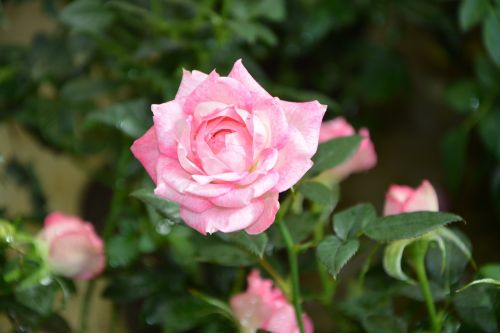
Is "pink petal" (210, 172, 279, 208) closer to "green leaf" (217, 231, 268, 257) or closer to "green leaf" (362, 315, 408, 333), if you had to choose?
"green leaf" (217, 231, 268, 257)

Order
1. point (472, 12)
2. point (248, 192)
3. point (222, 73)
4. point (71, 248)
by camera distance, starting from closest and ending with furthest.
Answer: point (248, 192)
point (71, 248)
point (472, 12)
point (222, 73)

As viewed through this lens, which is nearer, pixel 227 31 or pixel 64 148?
pixel 227 31

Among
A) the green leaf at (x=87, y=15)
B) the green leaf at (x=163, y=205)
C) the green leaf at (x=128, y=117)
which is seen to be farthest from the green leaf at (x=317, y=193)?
the green leaf at (x=87, y=15)

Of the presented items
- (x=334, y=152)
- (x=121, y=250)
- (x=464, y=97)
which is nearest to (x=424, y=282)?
(x=334, y=152)

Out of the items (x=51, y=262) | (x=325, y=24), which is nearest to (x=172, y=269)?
(x=51, y=262)

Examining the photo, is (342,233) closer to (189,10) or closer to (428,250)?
(428,250)

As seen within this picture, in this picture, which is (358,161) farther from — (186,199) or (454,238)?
(186,199)
